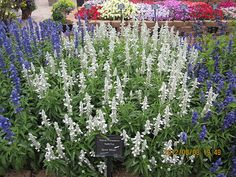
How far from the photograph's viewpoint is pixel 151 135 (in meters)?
3.79

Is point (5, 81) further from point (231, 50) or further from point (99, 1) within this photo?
point (99, 1)

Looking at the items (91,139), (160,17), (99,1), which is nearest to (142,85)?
(91,139)

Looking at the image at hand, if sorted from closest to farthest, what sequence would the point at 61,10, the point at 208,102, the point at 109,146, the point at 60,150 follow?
1. the point at 109,146
2. the point at 60,150
3. the point at 208,102
4. the point at 61,10

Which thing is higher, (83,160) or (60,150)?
(60,150)

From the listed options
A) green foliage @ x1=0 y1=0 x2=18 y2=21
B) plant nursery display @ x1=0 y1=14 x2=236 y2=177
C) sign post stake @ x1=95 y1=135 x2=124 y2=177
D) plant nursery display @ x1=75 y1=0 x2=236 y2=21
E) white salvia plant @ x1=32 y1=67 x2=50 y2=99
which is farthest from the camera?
plant nursery display @ x1=75 y1=0 x2=236 y2=21

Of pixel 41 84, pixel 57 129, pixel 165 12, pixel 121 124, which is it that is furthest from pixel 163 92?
pixel 165 12

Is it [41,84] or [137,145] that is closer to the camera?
[137,145]

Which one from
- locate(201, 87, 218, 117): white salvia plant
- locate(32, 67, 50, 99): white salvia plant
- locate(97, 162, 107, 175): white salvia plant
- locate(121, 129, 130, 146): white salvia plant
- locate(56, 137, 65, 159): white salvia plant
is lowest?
locate(97, 162, 107, 175): white salvia plant

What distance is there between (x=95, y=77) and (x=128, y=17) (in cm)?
631

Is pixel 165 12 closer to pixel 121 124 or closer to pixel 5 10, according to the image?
pixel 5 10

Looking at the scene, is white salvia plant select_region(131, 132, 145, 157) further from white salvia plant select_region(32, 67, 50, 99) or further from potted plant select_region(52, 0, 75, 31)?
potted plant select_region(52, 0, 75, 31)

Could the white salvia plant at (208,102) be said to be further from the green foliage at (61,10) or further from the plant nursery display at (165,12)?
the green foliage at (61,10)

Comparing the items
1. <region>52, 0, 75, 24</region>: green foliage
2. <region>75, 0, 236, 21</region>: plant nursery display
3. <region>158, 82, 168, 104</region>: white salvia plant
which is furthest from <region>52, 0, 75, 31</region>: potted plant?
<region>158, 82, 168, 104</region>: white salvia plant

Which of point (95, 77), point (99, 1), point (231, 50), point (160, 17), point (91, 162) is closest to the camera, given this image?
point (91, 162)
